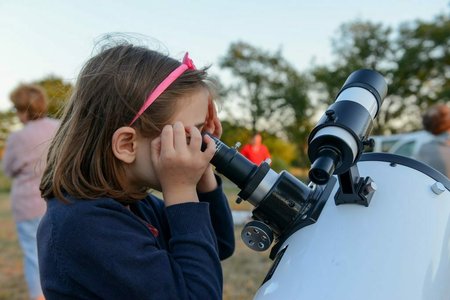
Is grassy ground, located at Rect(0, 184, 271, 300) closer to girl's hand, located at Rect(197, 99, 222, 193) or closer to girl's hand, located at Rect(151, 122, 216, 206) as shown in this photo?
girl's hand, located at Rect(197, 99, 222, 193)

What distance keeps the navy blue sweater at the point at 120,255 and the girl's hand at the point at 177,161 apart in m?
0.03

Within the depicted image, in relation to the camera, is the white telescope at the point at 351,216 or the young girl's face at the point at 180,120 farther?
the young girl's face at the point at 180,120

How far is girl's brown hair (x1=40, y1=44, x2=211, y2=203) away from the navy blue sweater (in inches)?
2.3

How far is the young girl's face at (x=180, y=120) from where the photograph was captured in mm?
914

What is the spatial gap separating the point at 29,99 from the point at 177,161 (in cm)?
226

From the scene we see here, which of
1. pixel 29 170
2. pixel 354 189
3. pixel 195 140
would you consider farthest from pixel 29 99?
pixel 354 189

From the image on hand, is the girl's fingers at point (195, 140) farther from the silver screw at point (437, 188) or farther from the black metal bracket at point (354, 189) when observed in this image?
the silver screw at point (437, 188)

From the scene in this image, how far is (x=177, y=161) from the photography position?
851mm

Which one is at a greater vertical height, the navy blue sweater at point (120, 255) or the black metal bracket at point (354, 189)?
the black metal bracket at point (354, 189)

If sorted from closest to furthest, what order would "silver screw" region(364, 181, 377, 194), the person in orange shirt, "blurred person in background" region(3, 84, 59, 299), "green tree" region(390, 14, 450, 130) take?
"silver screw" region(364, 181, 377, 194) → "blurred person in background" region(3, 84, 59, 299) → the person in orange shirt → "green tree" region(390, 14, 450, 130)

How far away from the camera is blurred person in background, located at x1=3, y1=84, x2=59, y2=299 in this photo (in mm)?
2748

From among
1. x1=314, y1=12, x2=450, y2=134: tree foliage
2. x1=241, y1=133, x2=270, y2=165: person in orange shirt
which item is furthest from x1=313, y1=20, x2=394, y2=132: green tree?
x1=241, y1=133, x2=270, y2=165: person in orange shirt

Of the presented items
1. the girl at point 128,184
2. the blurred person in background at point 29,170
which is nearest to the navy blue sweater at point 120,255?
the girl at point 128,184

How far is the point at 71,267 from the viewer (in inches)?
31.7
